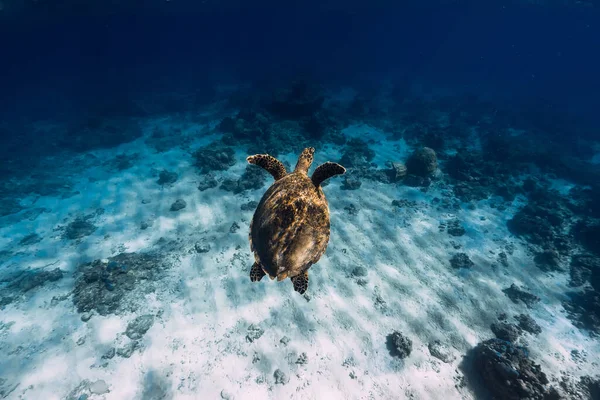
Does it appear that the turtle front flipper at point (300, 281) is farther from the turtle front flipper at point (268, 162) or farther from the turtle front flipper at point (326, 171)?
the turtle front flipper at point (268, 162)

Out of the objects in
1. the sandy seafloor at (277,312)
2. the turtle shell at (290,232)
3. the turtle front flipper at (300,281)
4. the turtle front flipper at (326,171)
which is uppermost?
the turtle front flipper at (326,171)

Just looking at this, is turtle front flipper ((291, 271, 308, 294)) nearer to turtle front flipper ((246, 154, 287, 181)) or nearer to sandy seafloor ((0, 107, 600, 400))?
turtle front flipper ((246, 154, 287, 181))

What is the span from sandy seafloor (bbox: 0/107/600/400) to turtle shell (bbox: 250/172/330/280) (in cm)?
411

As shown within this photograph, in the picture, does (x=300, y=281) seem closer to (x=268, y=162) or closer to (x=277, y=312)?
(x=268, y=162)

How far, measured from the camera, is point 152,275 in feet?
28.7

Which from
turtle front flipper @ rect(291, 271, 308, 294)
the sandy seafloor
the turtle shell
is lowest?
the sandy seafloor

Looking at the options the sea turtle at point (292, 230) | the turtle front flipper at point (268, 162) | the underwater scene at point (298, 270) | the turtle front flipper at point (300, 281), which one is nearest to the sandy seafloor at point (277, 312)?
the underwater scene at point (298, 270)

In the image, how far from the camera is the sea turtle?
393 centimetres

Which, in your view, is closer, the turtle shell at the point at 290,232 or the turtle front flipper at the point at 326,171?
the turtle shell at the point at 290,232

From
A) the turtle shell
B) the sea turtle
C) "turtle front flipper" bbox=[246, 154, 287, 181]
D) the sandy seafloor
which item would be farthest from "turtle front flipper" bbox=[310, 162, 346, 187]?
the sandy seafloor

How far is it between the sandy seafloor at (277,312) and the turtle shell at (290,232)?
4111mm

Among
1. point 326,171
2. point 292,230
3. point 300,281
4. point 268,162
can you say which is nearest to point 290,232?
point 292,230

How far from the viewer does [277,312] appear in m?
7.63

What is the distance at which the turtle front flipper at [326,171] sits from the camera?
14.0ft
